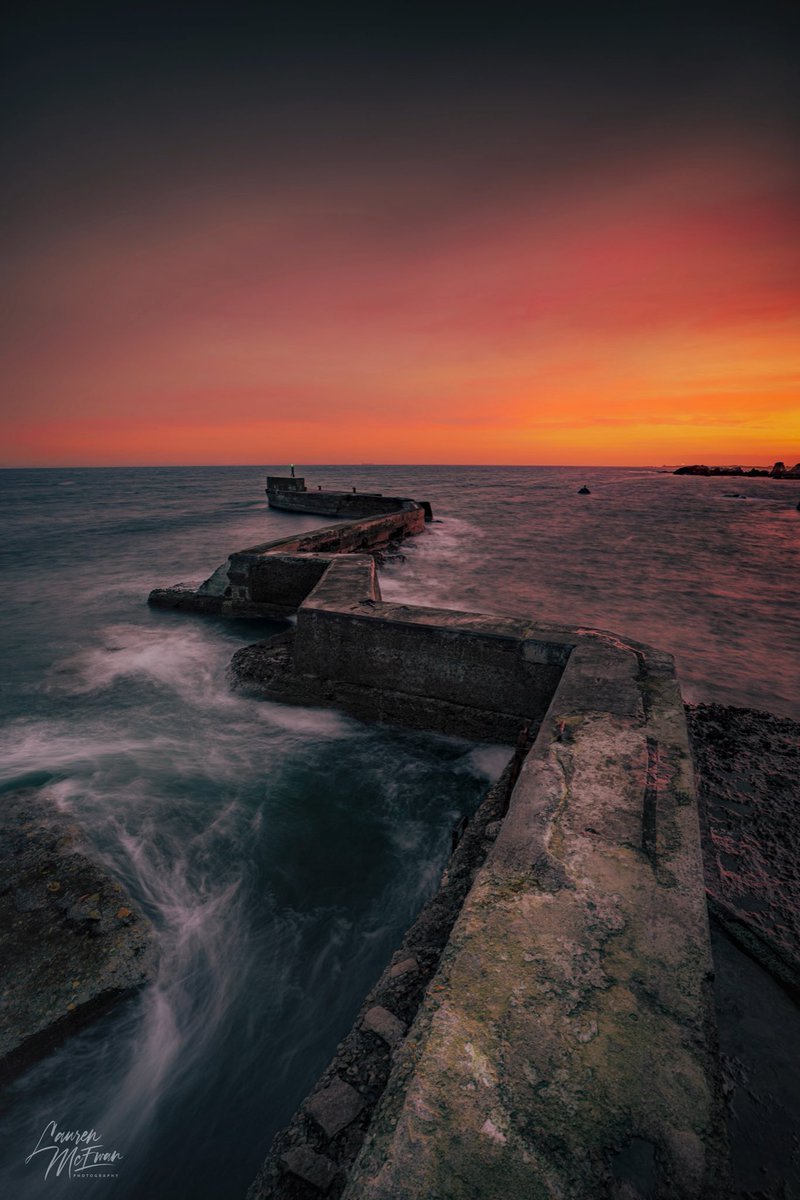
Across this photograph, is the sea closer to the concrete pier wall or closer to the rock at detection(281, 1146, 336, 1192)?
the concrete pier wall

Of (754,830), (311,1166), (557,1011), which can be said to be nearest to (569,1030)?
(557,1011)

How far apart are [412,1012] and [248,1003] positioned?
57.4 inches

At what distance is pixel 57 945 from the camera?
2.69 metres

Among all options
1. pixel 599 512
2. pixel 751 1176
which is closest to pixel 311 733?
pixel 751 1176

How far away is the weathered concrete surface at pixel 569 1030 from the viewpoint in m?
1.16

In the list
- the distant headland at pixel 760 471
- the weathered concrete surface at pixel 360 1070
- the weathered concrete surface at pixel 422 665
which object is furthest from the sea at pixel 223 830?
the distant headland at pixel 760 471

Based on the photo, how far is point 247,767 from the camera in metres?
4.82

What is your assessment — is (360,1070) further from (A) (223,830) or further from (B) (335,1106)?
(A) (223,830)

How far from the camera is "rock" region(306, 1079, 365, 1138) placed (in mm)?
1688

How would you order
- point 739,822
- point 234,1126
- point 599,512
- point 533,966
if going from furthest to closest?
1. point 599,512
2. point 739,822
3. point 234,1126
4. point 533,966

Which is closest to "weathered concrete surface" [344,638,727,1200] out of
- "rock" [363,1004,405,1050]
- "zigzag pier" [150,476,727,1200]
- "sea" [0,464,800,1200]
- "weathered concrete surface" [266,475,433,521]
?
"zigzag pier" [150,476,727,1200]

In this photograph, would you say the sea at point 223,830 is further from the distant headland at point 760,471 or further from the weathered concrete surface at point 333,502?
the distant headland at point 760,471

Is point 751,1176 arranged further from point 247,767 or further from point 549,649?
point 247,767

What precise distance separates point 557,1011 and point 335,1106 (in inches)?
36.2
